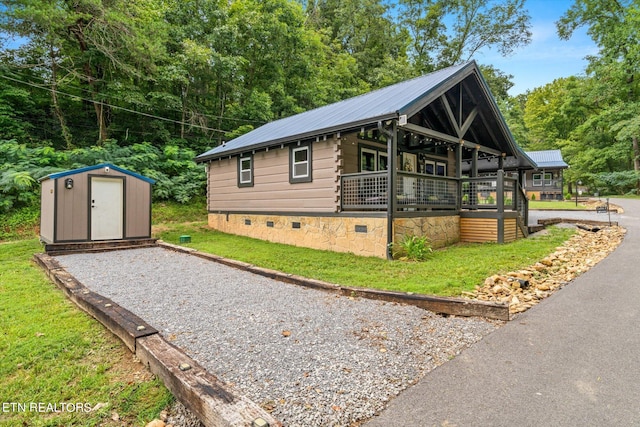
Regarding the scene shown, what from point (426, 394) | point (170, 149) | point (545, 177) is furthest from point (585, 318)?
point (545, 177)

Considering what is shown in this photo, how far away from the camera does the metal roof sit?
2686 centimetres

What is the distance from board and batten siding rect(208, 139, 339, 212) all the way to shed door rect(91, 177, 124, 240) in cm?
376

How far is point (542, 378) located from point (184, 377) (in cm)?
264

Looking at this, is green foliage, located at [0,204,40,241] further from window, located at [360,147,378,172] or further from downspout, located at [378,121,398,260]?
downspout, located at [378,121,398,260]

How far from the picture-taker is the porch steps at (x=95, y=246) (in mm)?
7972

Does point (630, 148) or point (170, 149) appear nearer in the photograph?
point (170, 149)

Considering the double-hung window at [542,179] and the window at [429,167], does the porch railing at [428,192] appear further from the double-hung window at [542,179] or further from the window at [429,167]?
the double-hung window at [542,179]

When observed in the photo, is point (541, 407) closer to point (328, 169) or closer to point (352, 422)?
point (352, 422)

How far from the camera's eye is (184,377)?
2217mm

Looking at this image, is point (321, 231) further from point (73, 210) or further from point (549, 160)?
point (549, 160)

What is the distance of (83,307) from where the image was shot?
4.04 m

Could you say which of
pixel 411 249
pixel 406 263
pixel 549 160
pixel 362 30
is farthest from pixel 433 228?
pixel 362 30

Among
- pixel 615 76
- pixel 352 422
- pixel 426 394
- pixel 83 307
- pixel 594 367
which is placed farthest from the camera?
pixel 615 76

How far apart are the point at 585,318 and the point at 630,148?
110 ft
